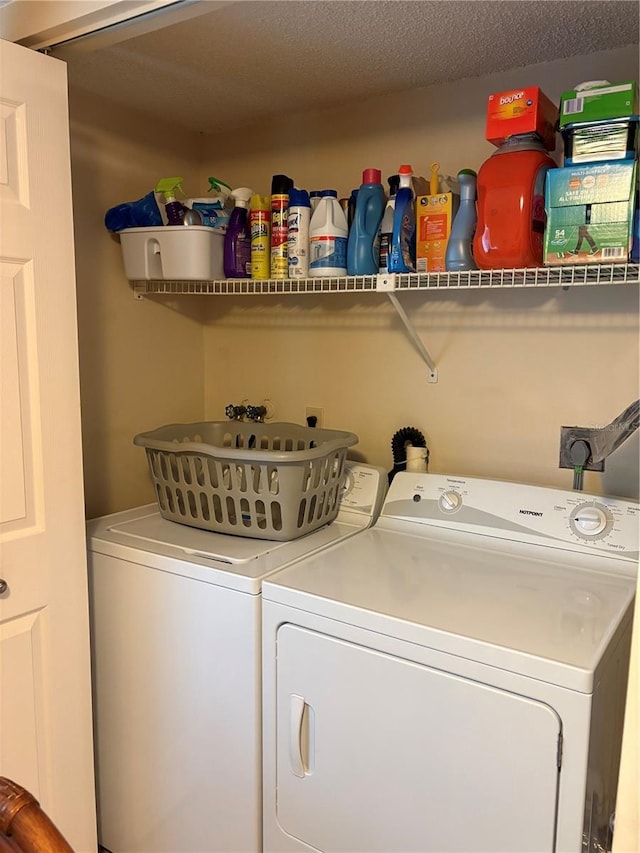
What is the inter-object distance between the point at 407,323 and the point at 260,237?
0.50m

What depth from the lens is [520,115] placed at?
5.12ft

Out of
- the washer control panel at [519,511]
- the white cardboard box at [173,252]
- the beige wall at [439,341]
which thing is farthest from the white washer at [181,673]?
the white cardboard box at [173,252]

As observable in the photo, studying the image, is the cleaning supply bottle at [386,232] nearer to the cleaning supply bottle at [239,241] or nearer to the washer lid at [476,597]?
the cleaning supply bottle at [239,241]

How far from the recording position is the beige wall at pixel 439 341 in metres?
1.83

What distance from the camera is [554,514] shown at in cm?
174

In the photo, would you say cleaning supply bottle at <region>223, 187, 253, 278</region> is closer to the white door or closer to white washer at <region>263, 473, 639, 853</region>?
the white door

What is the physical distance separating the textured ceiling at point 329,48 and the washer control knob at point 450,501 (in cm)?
115

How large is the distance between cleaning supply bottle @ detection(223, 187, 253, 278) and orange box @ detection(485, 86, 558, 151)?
0.78m

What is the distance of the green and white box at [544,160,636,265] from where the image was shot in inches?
57.2

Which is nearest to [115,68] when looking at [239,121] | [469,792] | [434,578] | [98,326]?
[239,121]

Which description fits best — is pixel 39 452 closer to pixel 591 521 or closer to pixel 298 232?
pixel 298 232

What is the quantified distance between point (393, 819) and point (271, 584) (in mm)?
537

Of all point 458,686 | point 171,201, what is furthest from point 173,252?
point 458,686

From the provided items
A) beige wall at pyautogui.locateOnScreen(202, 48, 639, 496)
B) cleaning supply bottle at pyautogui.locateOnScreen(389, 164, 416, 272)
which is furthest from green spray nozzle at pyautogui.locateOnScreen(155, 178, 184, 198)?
cleaning supply bottle at pyautogui.locateOnScreen(389, 164, 416, 272)
